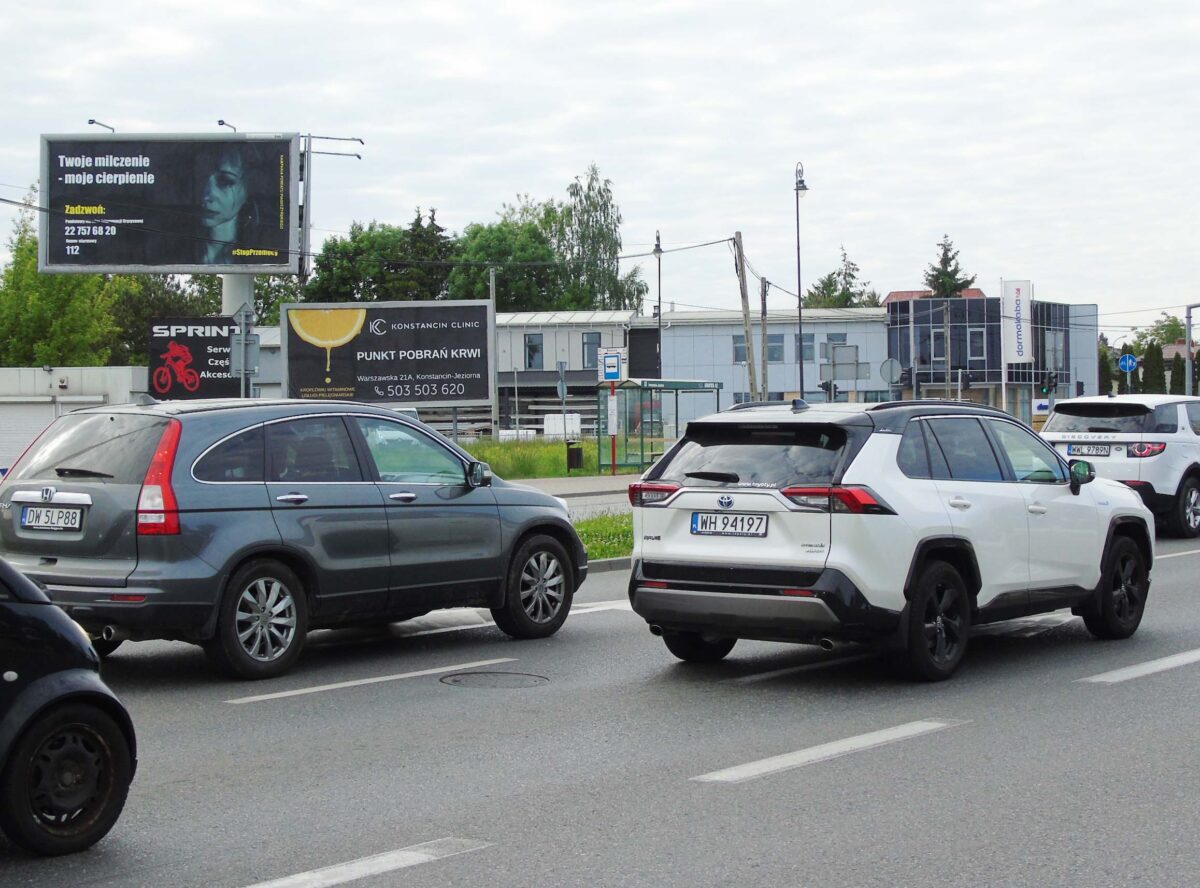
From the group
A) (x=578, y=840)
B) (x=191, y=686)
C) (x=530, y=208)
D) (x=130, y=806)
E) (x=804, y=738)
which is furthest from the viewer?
(x=530, y=208)

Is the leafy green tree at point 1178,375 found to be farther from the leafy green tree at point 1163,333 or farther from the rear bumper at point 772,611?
the rear bumper at point 772,611

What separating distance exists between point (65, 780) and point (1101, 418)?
53.3 feet

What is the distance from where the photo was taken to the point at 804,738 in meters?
7.40

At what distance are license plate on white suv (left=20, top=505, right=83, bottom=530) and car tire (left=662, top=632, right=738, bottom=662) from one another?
364 cm

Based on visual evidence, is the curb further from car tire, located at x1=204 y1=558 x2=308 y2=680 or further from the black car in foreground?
the black car in foreground

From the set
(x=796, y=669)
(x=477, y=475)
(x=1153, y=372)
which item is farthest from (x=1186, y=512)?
(x=1153, y=372)

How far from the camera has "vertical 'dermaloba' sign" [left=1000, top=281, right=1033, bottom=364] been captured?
72500 mm

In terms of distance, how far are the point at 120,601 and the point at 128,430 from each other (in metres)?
1.10

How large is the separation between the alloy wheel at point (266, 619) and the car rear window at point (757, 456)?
244 cm

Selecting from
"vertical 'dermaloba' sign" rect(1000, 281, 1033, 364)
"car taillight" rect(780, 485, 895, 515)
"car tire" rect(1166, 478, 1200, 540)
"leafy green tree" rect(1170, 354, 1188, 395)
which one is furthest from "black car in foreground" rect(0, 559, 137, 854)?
"leafy green tree" rect(1170, 354, 1188, 395)

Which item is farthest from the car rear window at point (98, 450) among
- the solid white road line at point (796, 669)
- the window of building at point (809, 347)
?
the window of building at point (809, 347)

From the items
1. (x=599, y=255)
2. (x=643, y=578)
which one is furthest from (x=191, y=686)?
(x=599, y=255)

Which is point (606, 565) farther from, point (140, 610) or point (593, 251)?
point (593, 251)

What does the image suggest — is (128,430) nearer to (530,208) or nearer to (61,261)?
(61,261)
